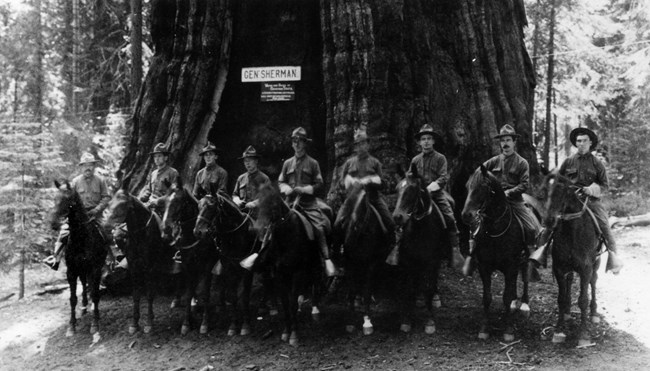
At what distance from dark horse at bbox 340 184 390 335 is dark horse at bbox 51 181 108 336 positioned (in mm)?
4496

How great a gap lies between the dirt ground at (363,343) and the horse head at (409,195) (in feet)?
6.34

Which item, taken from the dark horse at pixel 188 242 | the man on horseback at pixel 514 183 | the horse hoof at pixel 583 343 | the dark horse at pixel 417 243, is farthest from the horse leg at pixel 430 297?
the dark horse at pixel 188 242

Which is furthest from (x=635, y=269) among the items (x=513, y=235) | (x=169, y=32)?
(x=169, y=32)

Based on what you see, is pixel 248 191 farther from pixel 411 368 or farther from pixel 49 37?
pixel 49 37

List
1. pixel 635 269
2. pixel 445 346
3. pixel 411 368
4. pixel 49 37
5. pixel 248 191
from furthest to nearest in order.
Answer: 1. pixel 49 37
2. pixel 635 269
3. pixel 248 191
4. pixel 445 346
5. pixel 411 368

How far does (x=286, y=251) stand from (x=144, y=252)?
2759 millimetres

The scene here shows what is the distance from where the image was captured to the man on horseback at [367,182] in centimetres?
745

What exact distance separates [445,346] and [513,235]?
1857mm

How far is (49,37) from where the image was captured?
19062 millimetres

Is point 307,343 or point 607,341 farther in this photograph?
point 307,343

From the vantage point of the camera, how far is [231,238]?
7980 mm

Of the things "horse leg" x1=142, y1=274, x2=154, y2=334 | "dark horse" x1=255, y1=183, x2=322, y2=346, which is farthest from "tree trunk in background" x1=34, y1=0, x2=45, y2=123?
"dark horse" x1=255, y1=183, x2=322, y2=346

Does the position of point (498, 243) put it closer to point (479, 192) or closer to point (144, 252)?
point (479, 192)

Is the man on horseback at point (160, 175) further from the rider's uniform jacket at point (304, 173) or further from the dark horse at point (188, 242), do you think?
the rider's uniform jacket at point (304, 173)
